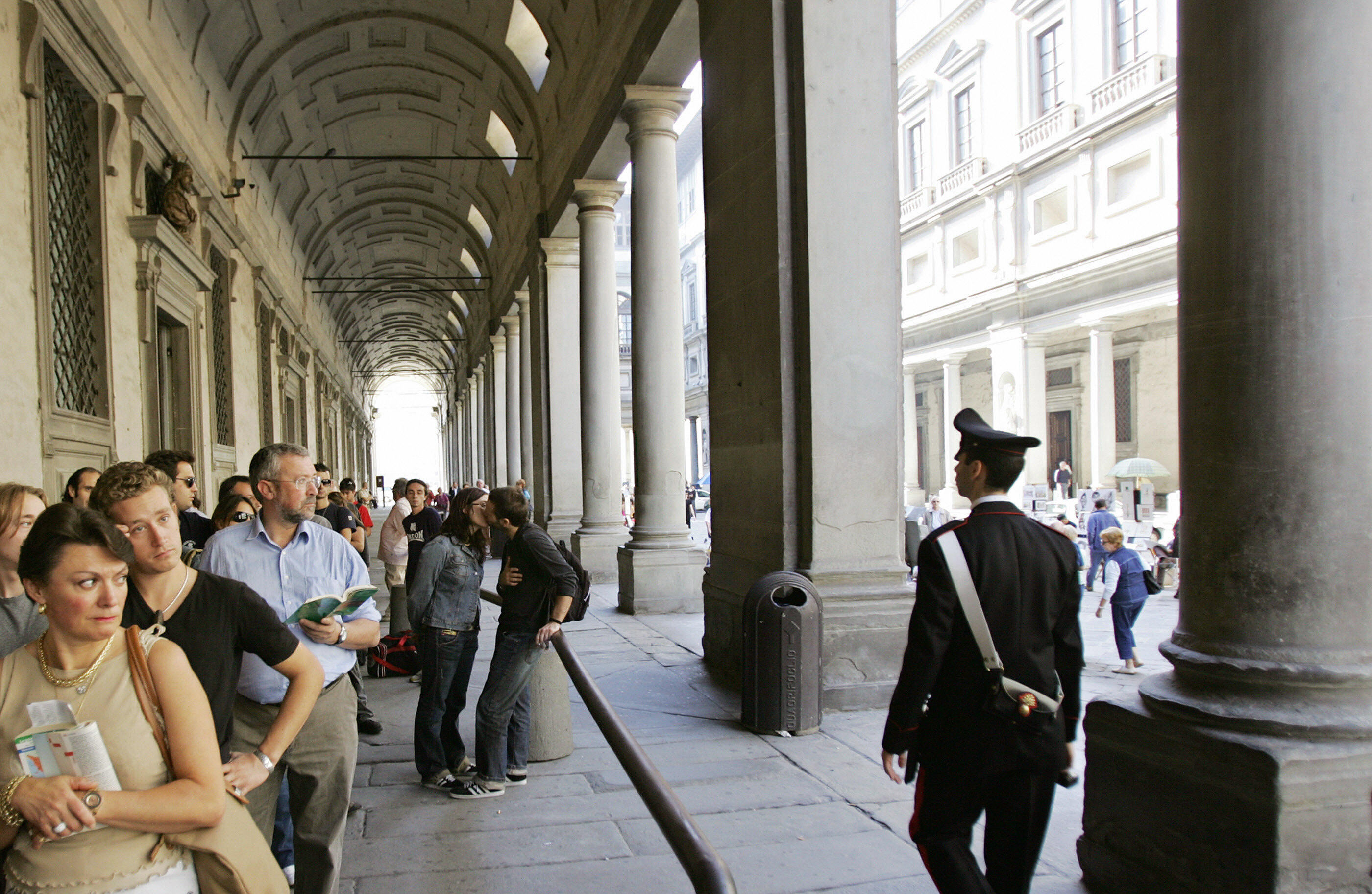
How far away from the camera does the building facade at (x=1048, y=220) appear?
23391mm

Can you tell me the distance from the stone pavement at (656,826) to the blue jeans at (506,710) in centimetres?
16

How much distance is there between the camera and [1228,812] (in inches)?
118

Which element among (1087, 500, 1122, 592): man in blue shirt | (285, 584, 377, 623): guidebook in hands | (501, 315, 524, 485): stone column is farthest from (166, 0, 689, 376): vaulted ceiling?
(1087, 500, 1122, 592): man in blue shirt

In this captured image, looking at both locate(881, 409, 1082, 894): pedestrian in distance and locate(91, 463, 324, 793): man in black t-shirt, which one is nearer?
locate(91, 463, 324, 793): man in black t-shirt

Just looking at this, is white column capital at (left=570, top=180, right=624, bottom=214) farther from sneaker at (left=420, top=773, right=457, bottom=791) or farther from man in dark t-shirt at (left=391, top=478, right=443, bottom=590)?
sneaker at (left=420, top=773, right=457, bottom=791)

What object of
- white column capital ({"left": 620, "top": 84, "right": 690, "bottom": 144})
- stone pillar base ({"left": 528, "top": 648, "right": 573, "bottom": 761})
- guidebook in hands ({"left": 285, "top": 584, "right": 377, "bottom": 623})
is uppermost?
white column capital ({"left": 620, "top": 84, "right": 690, "bottom": 144})

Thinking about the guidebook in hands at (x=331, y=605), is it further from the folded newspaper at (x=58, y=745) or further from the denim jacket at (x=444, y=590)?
the denim jacket at (x=444, y=590)

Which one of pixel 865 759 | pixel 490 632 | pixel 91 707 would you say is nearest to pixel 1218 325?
pixel 865 759

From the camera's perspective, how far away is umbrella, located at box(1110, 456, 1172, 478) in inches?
858

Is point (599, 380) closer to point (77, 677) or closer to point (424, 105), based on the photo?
point (424, 105)

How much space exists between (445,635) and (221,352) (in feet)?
43.4

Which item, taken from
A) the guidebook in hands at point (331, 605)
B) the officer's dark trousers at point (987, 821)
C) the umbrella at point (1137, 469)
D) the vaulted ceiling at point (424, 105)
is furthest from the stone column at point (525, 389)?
the officer's dark trousers at point (987, 821)

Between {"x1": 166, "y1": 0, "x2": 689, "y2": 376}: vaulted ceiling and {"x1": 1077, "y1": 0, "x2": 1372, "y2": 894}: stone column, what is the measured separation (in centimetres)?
628

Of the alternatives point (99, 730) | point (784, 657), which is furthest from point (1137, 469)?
point (99, 730)
